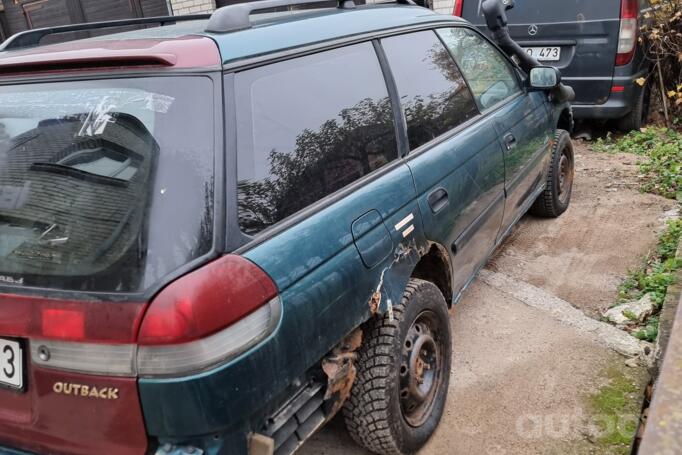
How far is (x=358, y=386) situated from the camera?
2195mm

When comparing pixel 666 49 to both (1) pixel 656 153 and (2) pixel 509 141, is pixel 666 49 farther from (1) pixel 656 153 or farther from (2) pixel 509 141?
(2) pixel 509 141

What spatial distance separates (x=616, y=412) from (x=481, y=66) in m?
2.04

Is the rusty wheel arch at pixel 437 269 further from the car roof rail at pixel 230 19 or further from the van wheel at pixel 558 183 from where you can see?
the van wheel at pixel 558 183

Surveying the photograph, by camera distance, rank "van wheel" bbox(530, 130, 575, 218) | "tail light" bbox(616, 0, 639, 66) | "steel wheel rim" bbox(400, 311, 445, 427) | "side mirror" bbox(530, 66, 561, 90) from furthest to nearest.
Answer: "tail light" bbox(616, 0, 639, 66) < "van wheel" bbox(530, 130, 575, 218) < "side mirror" bbox(530, 66, 561, 90) < "steel wheel rim" bbox(400, 311, 445, 427)

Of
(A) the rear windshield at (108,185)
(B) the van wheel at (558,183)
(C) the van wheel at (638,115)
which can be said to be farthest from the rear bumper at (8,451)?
(C) the van wheel at (638,115)

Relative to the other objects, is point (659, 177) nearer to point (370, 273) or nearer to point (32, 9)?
point (370, 273)

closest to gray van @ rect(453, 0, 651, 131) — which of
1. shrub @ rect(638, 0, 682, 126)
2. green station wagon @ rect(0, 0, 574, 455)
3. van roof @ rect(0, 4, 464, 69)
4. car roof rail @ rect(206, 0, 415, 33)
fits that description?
shrub @ rect(638, 0, 682, 126)

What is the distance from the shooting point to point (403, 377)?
233 cm

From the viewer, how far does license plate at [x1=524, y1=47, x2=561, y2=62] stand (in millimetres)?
6109

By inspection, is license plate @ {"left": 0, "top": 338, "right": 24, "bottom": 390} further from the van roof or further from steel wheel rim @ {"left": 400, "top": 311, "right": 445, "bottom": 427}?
steel wheel rim @ {"left": 400, "top": 311, "right": 445, "bottom": 427}

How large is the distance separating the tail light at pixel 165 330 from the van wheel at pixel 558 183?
134 inches

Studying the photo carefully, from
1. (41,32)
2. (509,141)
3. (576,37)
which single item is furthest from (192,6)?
(509,141)

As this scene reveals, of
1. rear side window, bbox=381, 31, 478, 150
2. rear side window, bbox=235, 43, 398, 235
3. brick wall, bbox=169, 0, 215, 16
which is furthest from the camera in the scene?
brick wall, bbox=169, 0, 215, 16

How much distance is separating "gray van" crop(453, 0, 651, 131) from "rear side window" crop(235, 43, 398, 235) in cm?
423
